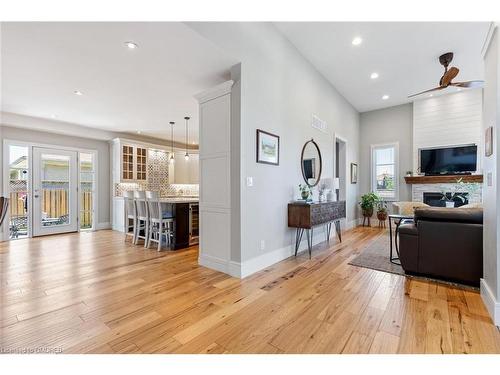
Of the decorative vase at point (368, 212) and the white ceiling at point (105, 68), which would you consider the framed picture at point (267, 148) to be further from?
the decorative vase at point (368, 212)

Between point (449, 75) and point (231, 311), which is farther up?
point (449, 75)

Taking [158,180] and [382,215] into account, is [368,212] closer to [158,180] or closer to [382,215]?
[382,215]

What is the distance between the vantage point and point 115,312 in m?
2.05

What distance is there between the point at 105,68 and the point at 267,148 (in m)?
2.43

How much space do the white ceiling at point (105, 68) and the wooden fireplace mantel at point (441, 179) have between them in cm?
567

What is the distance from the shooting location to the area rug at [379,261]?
2898 millimetres

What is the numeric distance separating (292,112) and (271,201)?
62.2 inches

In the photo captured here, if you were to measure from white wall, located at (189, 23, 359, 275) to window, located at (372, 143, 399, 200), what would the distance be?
3392 mm

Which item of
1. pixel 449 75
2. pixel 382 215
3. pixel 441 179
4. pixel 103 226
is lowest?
pixel 103 226

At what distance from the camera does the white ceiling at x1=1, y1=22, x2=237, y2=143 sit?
2412mm

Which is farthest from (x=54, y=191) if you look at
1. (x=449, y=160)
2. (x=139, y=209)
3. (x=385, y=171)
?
(x=449, y=160)

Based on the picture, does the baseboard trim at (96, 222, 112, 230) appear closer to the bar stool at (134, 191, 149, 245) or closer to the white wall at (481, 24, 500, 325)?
the bar stool at (134, 191, 149, 245)

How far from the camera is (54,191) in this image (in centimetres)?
578
